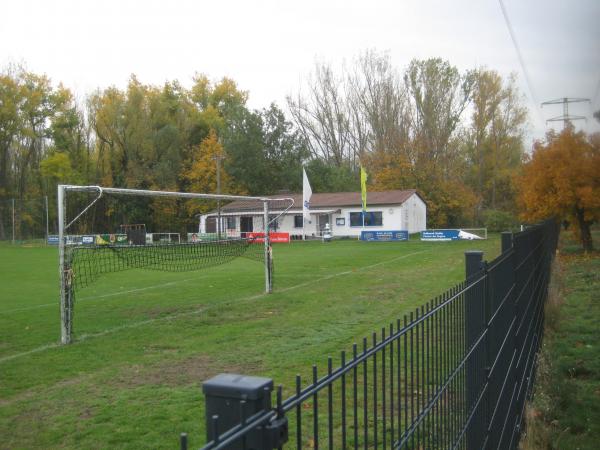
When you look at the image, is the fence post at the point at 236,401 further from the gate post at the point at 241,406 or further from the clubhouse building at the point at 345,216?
the clubhouse building at the point at 345,216

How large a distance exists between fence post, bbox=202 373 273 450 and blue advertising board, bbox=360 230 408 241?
39.1 metres

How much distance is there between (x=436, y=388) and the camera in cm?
356

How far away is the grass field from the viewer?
209 inches

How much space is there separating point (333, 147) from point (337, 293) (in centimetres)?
5356

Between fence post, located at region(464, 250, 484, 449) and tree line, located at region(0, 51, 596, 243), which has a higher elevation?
tree line, located at region(0, 51, 596, 243)

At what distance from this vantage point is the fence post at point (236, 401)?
1.43 meters

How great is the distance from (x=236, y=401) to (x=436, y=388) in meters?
2.38

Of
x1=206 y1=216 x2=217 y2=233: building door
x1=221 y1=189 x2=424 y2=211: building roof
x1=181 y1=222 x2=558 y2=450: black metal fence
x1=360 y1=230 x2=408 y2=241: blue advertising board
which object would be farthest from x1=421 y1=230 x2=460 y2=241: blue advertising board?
x1=181 y1=222 x2=558 y2=450: black metal fence

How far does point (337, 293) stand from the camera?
13.7 meters

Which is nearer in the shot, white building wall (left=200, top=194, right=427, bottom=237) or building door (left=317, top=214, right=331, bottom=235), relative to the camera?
white building wall (left=200, top=194, right=427, bottom=237)

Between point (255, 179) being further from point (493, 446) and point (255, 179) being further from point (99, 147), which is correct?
point (493, 446)

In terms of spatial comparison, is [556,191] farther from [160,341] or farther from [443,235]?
[443,235]

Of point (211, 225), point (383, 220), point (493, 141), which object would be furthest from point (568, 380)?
point (493, 141)

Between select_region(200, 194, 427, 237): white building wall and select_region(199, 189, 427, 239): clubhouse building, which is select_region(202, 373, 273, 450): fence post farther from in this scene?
select_region(200, 194, 427, 237): white building wall
